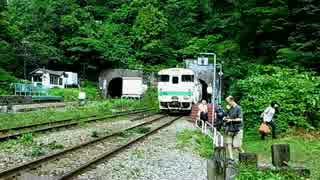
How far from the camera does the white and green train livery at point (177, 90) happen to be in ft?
119

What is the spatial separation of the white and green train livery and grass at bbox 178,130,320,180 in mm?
13914

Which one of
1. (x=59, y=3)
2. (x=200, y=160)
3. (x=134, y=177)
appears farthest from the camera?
(x=59, y=3)

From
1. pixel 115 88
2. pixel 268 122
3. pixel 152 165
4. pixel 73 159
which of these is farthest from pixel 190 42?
pixel 152 165

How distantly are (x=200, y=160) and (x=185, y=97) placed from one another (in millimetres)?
22126

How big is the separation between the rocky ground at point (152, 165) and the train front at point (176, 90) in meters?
18.7

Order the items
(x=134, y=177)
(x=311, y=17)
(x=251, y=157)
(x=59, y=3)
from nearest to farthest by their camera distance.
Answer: (x=251, y=157) < (x=134, y=177) < (x=311, y=17) < (x=59, y=3)

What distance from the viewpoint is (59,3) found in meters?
74.7

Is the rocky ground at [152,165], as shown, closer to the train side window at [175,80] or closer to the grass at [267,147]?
the grass at [267,147]

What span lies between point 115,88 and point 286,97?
49490mm

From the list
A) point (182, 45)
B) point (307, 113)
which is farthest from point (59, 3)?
point (307, 113)

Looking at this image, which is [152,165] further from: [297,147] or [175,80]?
[175,80]

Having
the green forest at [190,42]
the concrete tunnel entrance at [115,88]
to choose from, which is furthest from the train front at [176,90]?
the concrete tunnel entrance at [115,88]

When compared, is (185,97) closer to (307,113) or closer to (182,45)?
(307,113)

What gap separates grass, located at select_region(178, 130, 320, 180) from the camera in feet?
36.8
